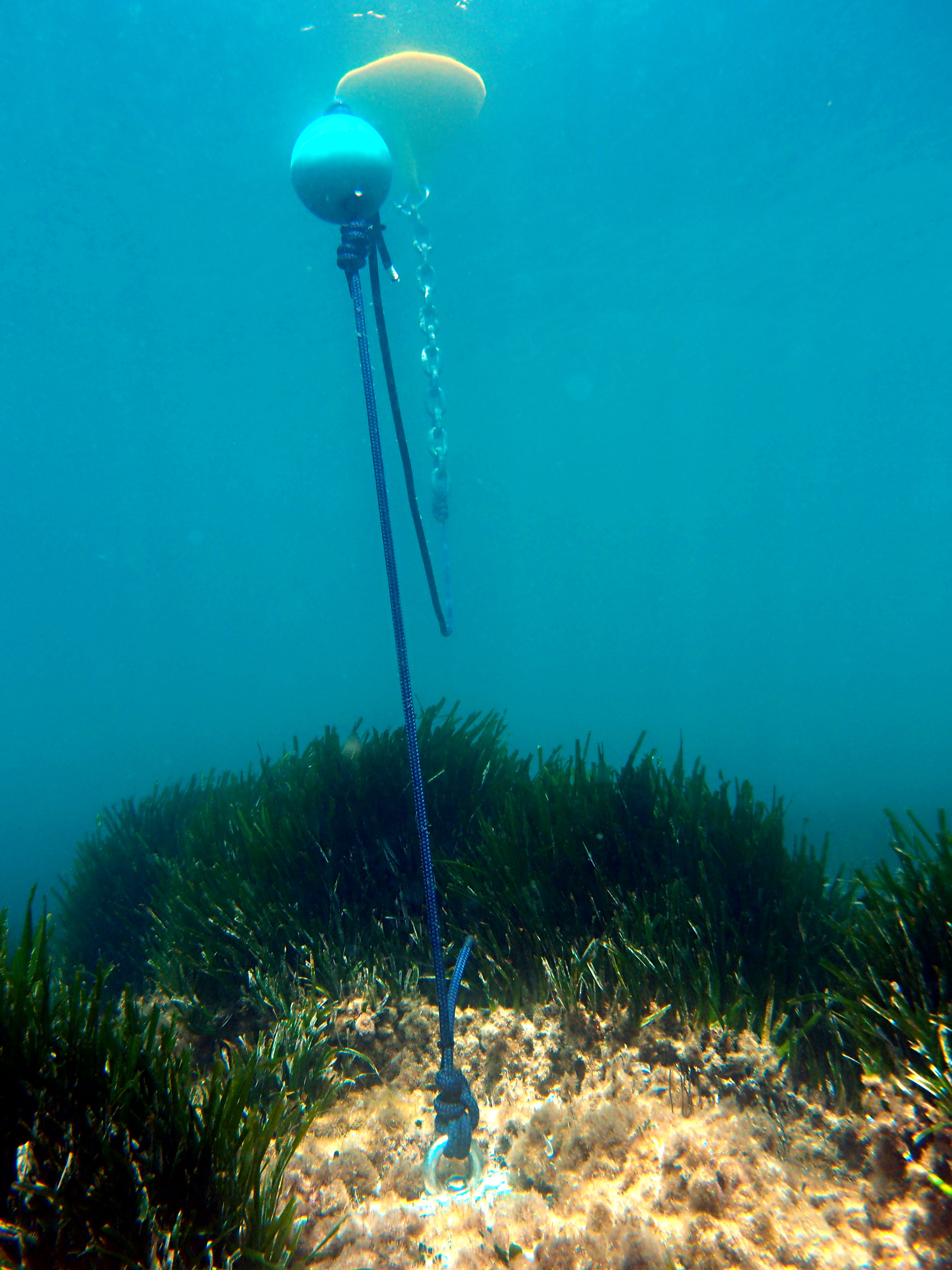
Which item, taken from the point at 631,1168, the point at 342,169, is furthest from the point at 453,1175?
the point at 342,169

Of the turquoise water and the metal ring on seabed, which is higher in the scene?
the turquoise water

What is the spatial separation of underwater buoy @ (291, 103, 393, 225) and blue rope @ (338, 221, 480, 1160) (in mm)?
108

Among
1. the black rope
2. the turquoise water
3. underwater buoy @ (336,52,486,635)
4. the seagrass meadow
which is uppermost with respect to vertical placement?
the turquoise water

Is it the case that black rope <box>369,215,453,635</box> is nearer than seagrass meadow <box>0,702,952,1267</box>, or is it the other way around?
seagrass meadow <box>0,702,952,1267</box>

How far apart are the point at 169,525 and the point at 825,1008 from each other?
213 feet

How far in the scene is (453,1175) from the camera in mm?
1773

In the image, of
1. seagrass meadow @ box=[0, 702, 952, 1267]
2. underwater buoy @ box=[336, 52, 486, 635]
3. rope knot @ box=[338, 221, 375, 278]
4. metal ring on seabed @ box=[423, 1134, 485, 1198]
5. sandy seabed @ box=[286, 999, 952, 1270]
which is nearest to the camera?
seagrass meadow @ box=[0, 702, 952, 1267]

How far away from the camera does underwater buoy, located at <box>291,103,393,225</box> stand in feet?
7.58

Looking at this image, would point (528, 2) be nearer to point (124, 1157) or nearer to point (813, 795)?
point (124, 1157)

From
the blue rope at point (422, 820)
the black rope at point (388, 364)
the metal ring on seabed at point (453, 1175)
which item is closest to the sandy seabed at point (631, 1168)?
the metal ring on seabed at point (453, 1175)

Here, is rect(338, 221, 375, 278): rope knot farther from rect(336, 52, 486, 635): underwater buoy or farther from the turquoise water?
the turquoise water

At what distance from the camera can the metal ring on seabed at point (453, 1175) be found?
174cm

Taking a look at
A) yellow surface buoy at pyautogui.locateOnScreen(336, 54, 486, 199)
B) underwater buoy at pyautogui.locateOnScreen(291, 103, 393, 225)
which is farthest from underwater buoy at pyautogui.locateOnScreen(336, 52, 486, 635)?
underwater buoy at pyautogui.locateOnScreen(291, 103, 393, 225)

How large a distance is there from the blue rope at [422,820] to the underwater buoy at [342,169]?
11cm
